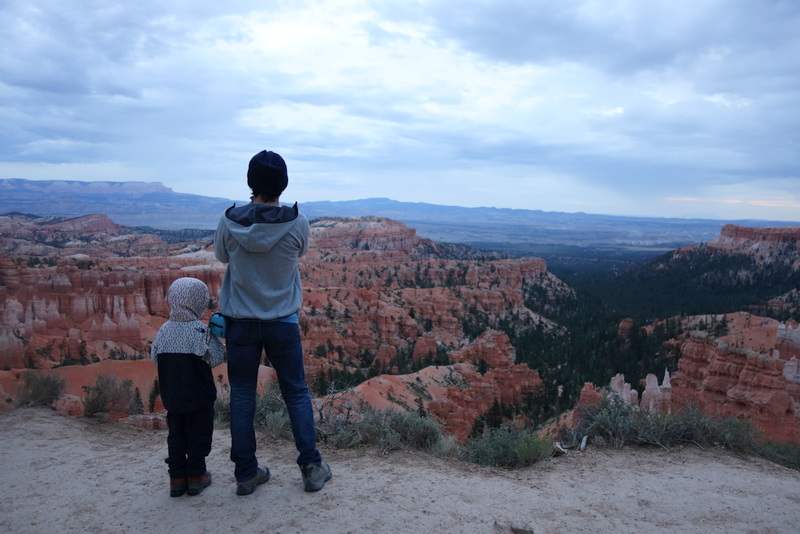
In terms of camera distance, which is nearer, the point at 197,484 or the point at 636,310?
the point at 197,484

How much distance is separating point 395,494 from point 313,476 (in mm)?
629

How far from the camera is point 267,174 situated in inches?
135

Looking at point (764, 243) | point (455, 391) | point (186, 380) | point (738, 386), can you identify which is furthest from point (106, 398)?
point (764, 243)

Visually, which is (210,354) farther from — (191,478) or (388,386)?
(388,386)

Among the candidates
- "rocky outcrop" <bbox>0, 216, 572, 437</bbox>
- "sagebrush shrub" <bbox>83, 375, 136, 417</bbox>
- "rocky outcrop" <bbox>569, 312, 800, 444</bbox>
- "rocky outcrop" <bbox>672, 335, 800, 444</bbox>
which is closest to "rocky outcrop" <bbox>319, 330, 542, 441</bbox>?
"rocky outcrop" <bbox>0, 216, 572, 437</bbox>

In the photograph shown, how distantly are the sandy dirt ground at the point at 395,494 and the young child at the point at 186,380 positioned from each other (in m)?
0.22

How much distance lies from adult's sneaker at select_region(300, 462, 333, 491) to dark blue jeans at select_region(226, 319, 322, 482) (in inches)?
1.8

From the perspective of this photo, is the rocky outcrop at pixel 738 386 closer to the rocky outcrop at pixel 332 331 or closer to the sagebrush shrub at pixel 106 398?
the rocky outcrop at pixel 332 331

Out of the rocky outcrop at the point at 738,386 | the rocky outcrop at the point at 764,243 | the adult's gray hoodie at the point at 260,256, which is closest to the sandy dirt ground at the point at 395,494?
the adult's gray hoodie at the point at 260,256

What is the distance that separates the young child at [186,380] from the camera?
348cm

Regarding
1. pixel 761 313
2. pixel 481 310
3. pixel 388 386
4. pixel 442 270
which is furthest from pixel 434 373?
pixel 442 270

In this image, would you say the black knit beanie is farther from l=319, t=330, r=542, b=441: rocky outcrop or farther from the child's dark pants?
l=319, t=330, r=542, b=441: rocky outcrop

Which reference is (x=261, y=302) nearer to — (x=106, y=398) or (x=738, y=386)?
(x=106, y=398)

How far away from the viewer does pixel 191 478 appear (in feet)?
11.7
